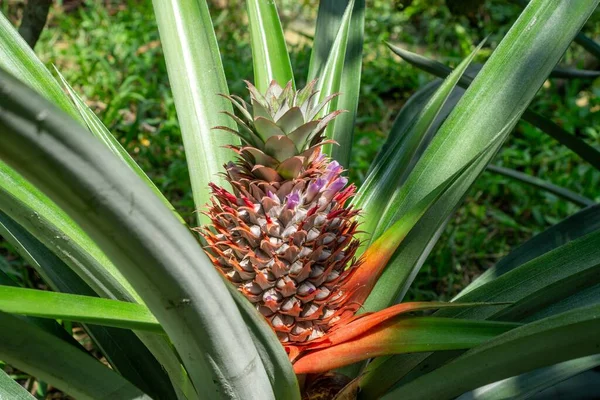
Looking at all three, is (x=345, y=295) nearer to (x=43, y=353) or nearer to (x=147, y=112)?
(x=43, y=353)

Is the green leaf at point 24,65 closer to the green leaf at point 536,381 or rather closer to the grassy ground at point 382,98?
the green leaf at point 536,381

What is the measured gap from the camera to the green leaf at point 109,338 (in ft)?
3.43

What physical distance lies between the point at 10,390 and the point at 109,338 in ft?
0.84

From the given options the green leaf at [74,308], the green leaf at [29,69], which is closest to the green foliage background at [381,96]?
the green leaf at [29,69]

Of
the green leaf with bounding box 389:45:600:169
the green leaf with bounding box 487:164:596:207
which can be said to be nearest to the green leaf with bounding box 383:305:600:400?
the green leaf with bounding box 389:45:600:169

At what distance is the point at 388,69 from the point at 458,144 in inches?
89.4

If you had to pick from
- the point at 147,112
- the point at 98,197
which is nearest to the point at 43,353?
the point at 98,197

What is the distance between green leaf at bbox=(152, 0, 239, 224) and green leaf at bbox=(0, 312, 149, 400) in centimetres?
33

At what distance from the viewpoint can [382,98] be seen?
10.4 feet

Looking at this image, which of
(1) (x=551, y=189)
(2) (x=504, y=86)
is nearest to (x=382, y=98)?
(1) (x=551, y=189)

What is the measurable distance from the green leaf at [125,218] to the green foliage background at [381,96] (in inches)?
44.8

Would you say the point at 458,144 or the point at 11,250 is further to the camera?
the point at 11,250

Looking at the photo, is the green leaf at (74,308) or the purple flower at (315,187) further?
the purple flower at (315,187)

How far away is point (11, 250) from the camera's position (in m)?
2.15
